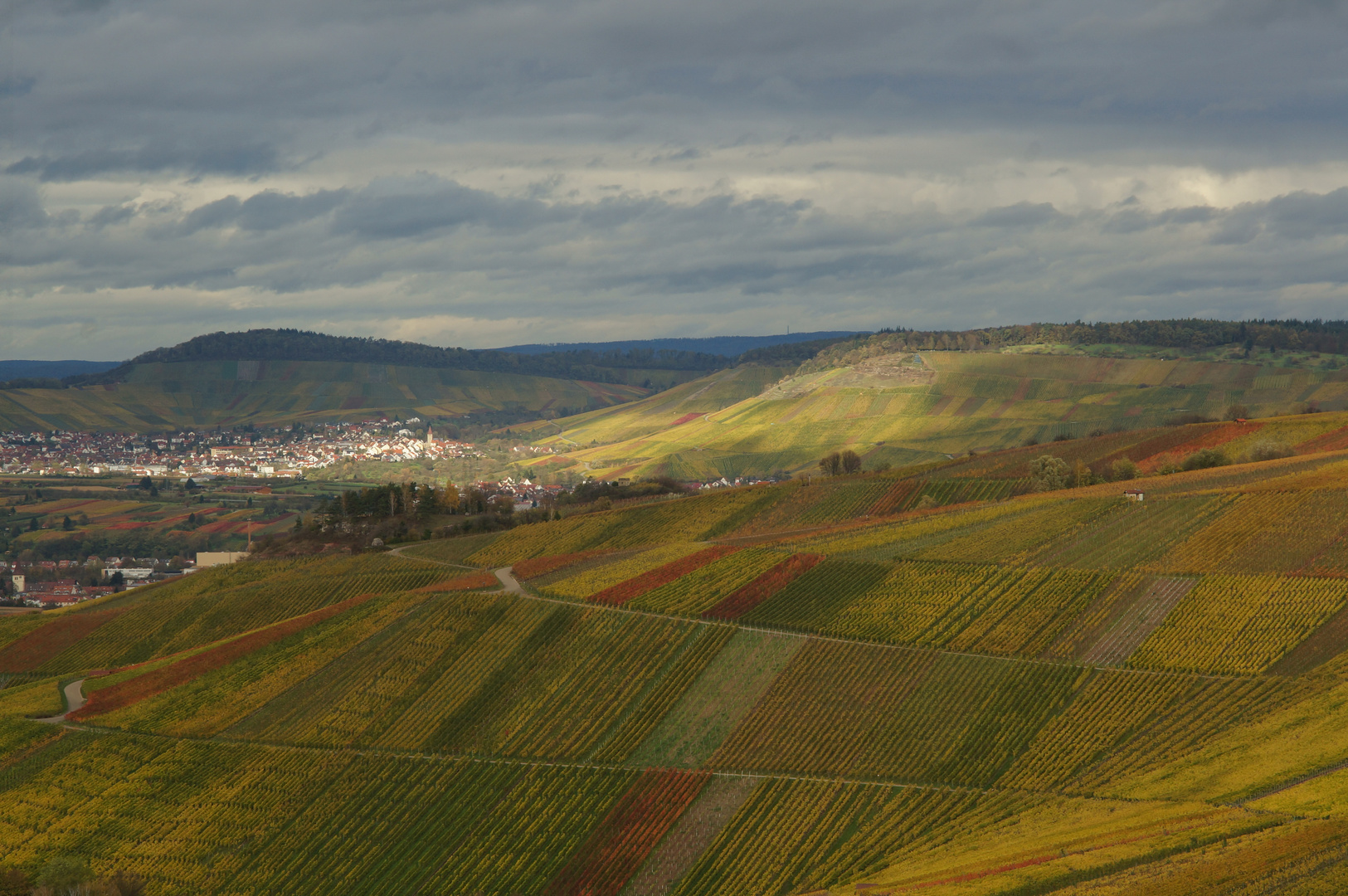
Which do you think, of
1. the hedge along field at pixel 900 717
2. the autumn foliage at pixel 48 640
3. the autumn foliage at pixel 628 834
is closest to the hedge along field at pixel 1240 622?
the hedge along field at pixel 900 717

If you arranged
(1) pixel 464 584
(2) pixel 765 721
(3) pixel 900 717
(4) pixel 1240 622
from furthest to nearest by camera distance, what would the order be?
(1) pixel 464 584 < (4) pixel 1240 622 < (2) pixel 765 721 < (3) pixel 900 717

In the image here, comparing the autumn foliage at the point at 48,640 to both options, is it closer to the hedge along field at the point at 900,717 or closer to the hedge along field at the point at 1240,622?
the hedge along field at the point at 900,717

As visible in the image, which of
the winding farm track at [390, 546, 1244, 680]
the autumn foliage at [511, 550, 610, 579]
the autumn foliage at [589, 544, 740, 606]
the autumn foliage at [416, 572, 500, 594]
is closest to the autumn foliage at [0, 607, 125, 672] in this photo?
the autumn foliage at [416, 572, 500, 594]

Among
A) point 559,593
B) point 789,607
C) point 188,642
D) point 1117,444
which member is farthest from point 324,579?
point 1117,444

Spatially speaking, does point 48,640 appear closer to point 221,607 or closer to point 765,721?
point 221,607

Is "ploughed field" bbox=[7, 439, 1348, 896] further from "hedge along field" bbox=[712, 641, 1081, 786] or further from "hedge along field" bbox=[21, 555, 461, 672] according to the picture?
"hedge along field" bbox=[21, 555, 461, 672]

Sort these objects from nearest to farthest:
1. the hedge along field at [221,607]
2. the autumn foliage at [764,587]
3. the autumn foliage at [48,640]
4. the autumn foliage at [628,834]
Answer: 1. the autumn foliage at [628,834]
2. the autumn foliage at [764,587]
3. the autumn foliage at [48,640]
4. the hedge along field at [221,607]

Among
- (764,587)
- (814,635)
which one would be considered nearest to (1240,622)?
(814,635)

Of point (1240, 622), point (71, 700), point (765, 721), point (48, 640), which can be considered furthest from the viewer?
point (48, 640)
